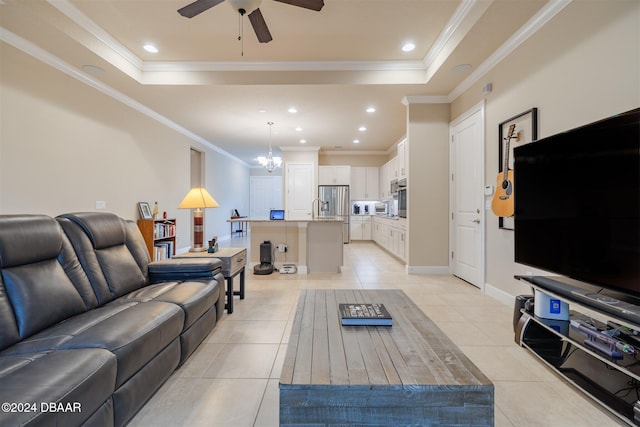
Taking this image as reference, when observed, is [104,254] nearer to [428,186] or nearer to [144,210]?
[144,210]

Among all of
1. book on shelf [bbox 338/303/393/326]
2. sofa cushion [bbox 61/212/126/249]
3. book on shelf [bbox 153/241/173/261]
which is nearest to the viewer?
book on shelf [bbox 338/303/393/326]

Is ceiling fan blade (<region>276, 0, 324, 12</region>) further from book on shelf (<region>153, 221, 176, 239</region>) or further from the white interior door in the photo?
book on shelf (<region>153, 221, 176, 239</region>)

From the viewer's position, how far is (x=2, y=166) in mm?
2805

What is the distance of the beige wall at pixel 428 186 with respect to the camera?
14.3 feet

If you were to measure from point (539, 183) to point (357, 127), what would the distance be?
14.3ft

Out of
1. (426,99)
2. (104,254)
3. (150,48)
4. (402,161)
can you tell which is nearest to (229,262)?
(104,254)

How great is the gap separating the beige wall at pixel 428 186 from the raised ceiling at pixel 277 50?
1.13ft

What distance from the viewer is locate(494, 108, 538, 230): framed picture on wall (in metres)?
2.70

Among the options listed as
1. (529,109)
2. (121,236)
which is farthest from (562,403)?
(121,236)

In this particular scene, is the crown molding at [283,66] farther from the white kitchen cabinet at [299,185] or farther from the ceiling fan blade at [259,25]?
the white kitchen cabinet at [299,185]

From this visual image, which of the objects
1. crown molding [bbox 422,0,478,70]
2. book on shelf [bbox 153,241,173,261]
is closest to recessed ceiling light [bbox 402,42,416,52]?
crown molding [bbox 422,0,478,70]

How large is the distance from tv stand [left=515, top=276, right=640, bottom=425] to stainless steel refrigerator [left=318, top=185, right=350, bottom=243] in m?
5.93

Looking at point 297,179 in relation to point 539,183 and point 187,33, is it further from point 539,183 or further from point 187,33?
point 539,183

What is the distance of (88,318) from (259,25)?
8.06 ft
